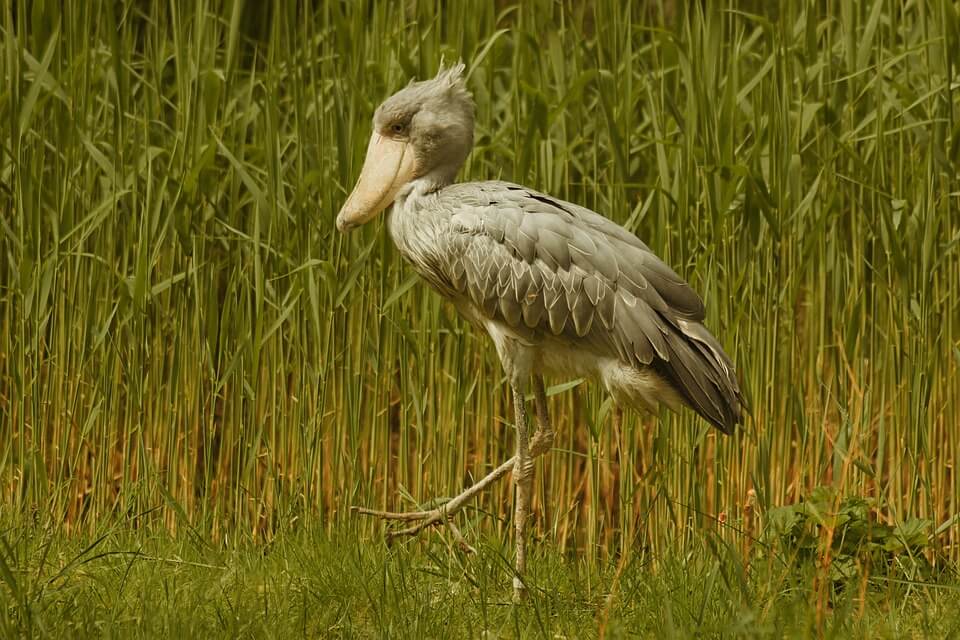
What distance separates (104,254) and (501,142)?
144 centimetres

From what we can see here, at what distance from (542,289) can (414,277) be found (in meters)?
0.60

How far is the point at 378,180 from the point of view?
12.7ft

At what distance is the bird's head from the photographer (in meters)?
3.83

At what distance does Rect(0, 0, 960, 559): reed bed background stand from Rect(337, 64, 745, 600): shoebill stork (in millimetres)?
324

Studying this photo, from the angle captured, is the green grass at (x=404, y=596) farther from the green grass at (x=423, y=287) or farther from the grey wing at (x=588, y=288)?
the grey wing at (x=588, y=288)

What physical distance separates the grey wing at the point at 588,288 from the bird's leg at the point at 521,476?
263mm

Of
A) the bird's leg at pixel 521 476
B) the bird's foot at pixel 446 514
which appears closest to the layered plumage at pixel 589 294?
the bird's leg at pixel 521 476

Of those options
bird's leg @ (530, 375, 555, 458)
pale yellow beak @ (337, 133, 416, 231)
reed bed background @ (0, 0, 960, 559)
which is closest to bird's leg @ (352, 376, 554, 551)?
bird's leg @ (530, 375, 555, 458)

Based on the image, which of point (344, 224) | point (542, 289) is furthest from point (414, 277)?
point (542, 289)

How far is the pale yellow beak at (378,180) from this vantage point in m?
3.83

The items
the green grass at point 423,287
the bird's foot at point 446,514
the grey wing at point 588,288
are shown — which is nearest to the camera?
the grey wing at point 588,288

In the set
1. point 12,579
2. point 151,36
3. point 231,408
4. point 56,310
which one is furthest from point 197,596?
point 151,36

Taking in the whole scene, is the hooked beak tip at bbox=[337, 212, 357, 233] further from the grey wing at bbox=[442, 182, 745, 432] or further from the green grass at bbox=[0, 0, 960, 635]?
the grey wing at bbox=[442, 182, 745, 432]

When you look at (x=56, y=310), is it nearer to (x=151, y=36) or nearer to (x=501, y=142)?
(x=151, y=36)
